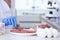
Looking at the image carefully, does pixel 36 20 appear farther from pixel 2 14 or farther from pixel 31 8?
pixel 2 14

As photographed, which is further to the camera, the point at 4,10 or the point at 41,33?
the point at 4,10

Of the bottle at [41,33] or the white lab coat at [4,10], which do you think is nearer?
the bottle at [41,33]

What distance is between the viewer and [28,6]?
4.01m

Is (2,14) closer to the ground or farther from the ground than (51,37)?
farther from the ground

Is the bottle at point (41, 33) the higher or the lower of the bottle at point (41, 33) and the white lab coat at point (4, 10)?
the lower

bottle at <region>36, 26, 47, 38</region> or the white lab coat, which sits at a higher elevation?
the white lab coat

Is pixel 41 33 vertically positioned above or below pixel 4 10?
below

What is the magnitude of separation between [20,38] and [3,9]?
1.10 feet

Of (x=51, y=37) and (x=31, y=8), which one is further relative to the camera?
(x=31, y=8)

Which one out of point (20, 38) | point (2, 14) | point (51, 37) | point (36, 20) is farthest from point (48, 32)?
point (36, 20)

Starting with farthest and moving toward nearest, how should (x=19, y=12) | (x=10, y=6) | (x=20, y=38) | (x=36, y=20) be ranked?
1. (x=19, y=12)
2. (x=36, y=20)
3. (x=10, y=6)
4. (x=20, y=38)

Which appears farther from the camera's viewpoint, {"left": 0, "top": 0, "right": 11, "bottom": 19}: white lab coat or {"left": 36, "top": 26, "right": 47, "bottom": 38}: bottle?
{"left": 0, "top": 0, "right": 11, "bottom": 19}: white lab coat

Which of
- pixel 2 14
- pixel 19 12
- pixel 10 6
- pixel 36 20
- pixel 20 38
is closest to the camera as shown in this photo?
pixel 20 38

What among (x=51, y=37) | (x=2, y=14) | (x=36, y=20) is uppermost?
(x=2, y=14)
